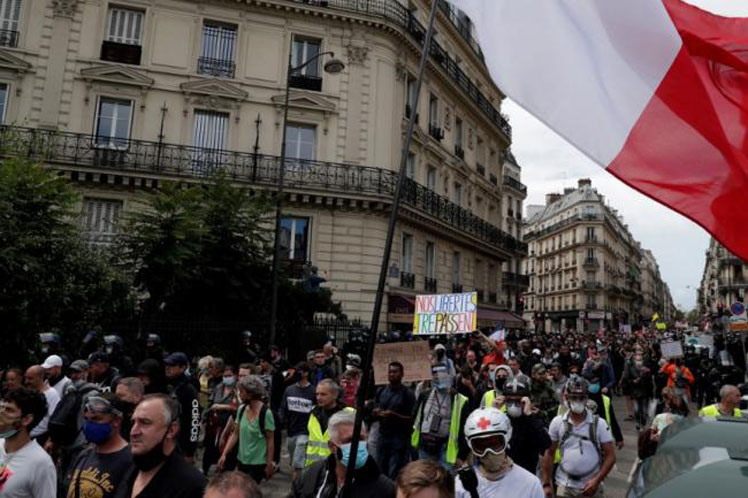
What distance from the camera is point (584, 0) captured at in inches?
122

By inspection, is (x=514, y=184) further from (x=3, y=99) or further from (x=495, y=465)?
(x=495, y=465)

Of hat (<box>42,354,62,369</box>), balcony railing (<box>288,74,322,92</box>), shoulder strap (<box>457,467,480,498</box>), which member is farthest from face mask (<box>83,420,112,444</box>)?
balcony railing (<box>288,74,322,92</box>)

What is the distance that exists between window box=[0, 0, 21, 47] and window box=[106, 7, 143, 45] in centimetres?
319

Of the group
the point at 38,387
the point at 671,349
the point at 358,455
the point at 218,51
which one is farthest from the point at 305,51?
the point at 358,455

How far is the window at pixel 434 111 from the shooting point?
27.1m

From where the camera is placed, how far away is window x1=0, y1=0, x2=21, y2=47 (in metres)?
20.4

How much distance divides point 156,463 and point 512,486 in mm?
2093

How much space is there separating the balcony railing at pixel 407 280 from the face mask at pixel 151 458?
823 inches

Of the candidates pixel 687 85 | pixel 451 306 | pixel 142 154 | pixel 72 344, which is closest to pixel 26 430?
pixel 687 85

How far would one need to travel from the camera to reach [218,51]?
22078 millimetres

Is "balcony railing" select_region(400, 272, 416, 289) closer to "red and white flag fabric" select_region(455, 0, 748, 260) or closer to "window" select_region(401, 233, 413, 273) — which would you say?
"window" select_region(401, 233, 413, 273)

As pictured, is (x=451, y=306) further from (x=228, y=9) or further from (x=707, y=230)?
(x=228, y=9)

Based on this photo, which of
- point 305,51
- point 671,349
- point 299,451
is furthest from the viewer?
point 305,51

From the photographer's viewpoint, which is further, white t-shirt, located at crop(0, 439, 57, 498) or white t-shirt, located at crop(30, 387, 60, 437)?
white t-shirt, located at crop(30, 387, 60, 437)
